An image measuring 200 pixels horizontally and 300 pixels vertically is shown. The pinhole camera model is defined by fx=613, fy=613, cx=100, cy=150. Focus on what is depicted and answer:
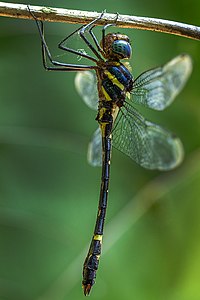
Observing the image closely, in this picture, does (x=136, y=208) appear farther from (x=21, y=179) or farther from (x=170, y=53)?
(x=170, y=53)

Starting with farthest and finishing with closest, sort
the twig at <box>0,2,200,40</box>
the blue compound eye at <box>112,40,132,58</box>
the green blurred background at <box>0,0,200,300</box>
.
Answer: the green blurred background at <box>0,0,200,300</box>
the blue compound eye at <box>112,40,132,58</box>
the twig at <box>0,2,200,40</box>

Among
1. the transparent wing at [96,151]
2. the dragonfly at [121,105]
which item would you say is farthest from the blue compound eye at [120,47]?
the transparent wing at [96,151]

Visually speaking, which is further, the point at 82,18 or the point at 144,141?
the point at 144,141

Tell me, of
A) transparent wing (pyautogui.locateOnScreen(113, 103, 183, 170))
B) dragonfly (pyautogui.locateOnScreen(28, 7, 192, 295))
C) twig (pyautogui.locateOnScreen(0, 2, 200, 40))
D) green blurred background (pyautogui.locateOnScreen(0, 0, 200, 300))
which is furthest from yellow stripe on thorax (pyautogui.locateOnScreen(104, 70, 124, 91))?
green blurred background (pyautogui.locateOnScreen(0, 0, 200, 300))

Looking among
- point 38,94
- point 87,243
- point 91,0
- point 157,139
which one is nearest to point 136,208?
point 87,243

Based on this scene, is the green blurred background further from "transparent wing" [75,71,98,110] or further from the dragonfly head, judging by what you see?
the dragonfly head

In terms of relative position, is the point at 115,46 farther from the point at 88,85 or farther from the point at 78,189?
the point at 78,189

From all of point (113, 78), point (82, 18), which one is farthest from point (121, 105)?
point (82, 18)
